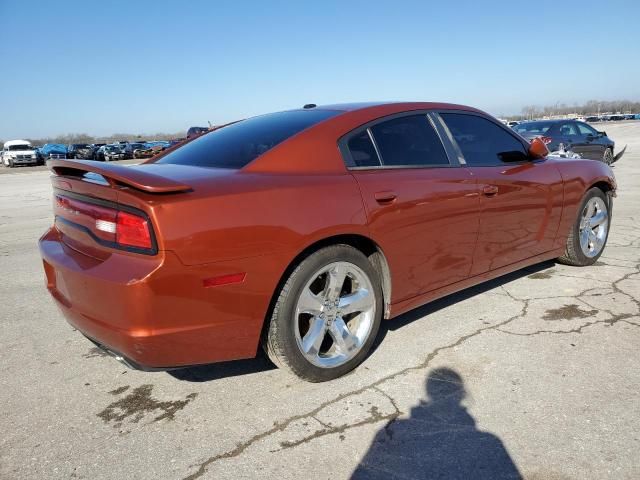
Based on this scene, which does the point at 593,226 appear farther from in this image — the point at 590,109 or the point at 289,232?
the point at 590,109

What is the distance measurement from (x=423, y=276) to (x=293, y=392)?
1.13 meters

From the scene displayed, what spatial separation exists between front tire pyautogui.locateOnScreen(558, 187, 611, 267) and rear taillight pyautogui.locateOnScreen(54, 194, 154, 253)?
3.92m

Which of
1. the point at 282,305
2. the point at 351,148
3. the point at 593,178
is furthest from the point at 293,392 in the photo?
the point at 593,178

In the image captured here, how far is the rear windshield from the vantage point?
2.89 meters

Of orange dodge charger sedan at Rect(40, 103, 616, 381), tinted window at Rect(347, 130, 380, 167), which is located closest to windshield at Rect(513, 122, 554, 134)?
orange dodge charger sedan at Rect(40, 103, 616, 381)

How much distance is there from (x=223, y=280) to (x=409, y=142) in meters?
1.64

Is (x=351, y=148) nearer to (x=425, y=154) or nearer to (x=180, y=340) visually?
(x=425, y=154)

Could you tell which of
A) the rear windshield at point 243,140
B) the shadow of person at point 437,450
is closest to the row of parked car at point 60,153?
the rear windshield at point 243,140

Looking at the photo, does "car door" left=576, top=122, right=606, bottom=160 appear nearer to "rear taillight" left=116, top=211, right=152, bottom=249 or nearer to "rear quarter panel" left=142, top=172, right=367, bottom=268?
"rear quarter panel" left=142, top=172, right=367, bottom=268

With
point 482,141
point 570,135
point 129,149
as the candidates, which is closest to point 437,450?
point 482,141

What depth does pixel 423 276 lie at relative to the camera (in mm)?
3227

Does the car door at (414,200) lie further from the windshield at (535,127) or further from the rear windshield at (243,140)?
the windshield at (535,127)

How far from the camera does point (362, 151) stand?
9.88 feet

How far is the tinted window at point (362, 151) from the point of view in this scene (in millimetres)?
2959
